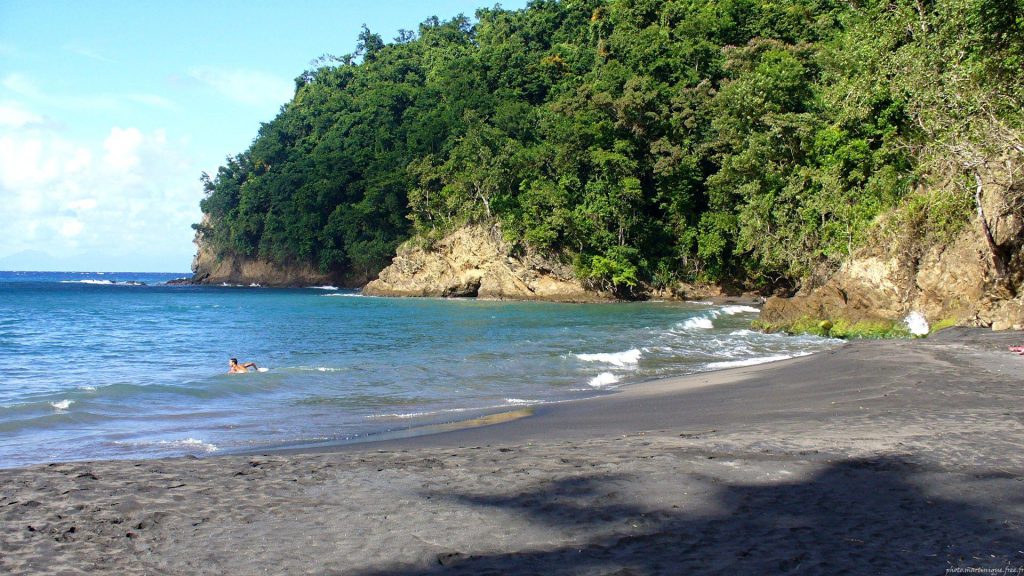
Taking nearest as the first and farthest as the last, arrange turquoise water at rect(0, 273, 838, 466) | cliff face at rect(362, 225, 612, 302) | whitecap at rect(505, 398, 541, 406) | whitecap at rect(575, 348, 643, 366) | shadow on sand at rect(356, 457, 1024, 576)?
1. shadow on sand at rect(356, 457, 1024, 576)
2. turquoise water at rect(0, 273, 838, 466)
3. whitecap at rect(505, 398, 541, 406)
4. whitecap at rect(575, 348, 643, 366)
5. cliff face at rect(362, 225, 612, 302)

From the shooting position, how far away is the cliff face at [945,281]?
18625 millimetres

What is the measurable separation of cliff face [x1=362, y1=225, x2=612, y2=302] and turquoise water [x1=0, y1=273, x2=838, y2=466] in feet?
63.0

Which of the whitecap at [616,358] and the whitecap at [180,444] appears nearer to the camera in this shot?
the whitecap at [180,444]

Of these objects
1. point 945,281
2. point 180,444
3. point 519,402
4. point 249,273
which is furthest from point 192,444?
point 249,273

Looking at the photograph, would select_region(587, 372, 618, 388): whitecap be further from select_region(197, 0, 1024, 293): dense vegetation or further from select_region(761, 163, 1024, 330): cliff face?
select_region(197, 0, 1024, 293): dense vegetation

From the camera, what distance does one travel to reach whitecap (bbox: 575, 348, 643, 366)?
692 inches

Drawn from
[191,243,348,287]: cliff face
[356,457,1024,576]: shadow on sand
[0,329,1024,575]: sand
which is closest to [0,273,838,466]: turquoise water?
[0,329,1024,575]: sand

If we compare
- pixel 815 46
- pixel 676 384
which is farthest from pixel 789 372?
pixel 815 46

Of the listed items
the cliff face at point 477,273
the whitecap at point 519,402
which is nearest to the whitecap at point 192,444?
the whitecap at point 519,402

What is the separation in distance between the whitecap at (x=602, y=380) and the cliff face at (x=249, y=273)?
228 ft

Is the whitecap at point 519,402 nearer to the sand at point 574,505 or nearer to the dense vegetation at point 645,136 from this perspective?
the sand at point 574,505

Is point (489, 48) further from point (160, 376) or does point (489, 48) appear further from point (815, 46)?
point (160, 376)

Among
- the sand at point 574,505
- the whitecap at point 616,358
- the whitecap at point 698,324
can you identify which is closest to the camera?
the sand at point 574,505

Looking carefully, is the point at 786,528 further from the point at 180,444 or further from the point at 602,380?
the point at 602,380
